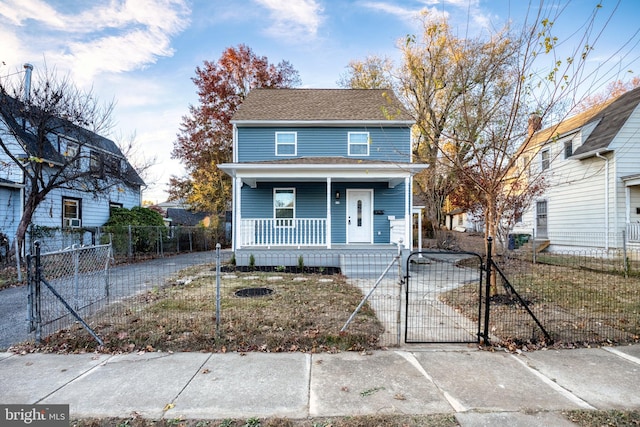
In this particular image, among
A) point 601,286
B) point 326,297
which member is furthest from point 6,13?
point 601,286

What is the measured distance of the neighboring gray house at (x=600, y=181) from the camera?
39.7 feet

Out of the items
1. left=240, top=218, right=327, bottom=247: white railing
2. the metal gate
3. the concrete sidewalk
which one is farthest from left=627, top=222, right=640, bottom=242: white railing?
left=240, top=218, right=327, bottom=247: white railing

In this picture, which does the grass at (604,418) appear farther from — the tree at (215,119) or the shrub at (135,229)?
the tree at (215,119)

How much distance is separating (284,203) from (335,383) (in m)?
10.0

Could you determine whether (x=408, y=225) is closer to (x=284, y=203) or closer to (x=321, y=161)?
(x=321, y=161)

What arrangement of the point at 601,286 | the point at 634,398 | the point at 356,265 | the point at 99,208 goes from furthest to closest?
the point at 99,208 → the point at 356,265 → the point at 601,286 → the point at 634,398

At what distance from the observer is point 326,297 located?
6727 millimetres

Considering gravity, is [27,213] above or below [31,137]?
below

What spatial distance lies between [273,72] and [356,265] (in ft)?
65.0

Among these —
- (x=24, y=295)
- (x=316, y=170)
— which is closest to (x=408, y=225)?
(x=316, y=170)

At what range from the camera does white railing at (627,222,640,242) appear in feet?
37.1

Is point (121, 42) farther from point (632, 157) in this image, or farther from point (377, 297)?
point (632, 157)

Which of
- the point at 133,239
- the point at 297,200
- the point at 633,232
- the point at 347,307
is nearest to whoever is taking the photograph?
the point at 347,307

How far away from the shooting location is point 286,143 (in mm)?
13164
